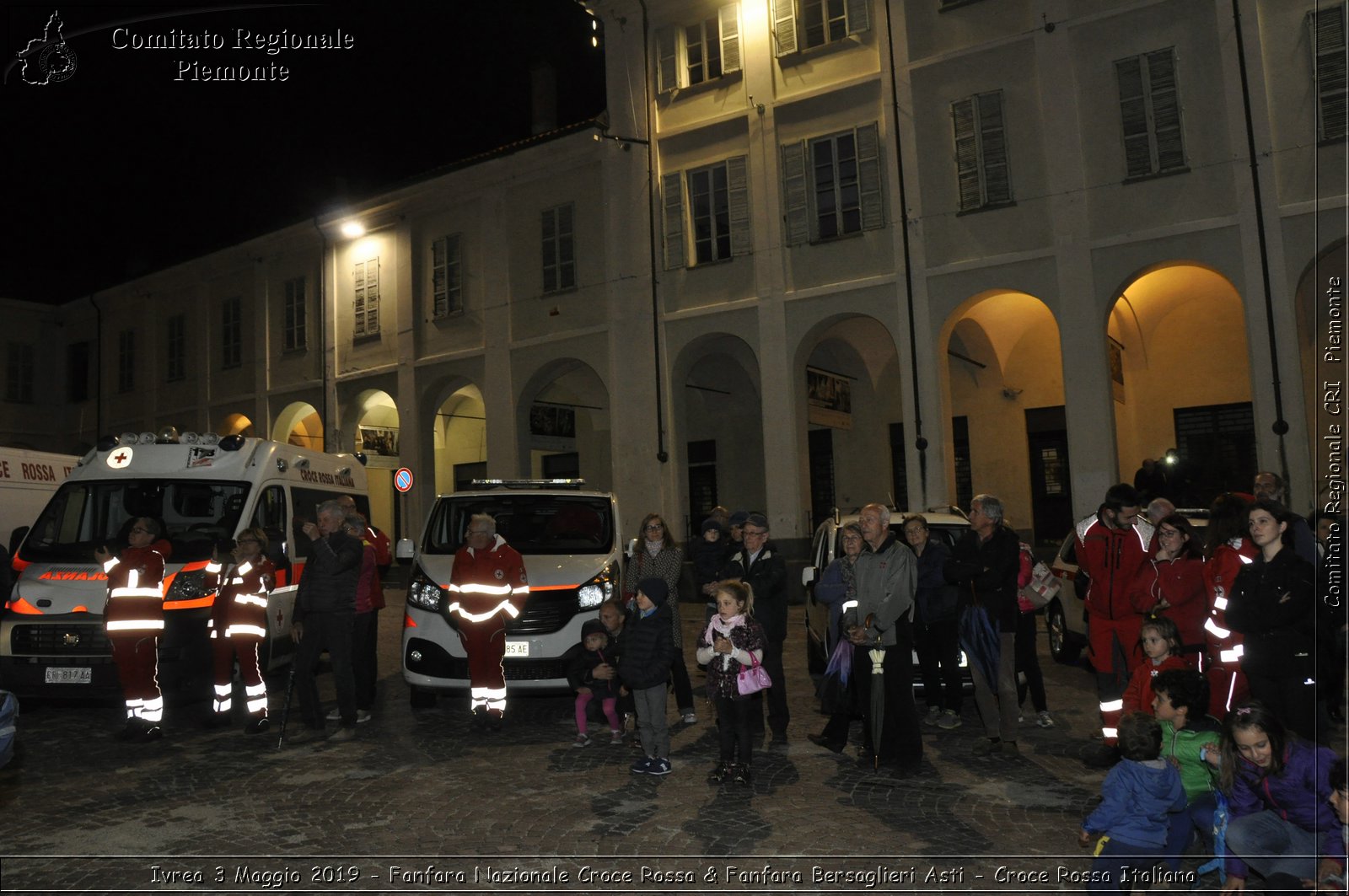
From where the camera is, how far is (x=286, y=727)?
27.1 ft

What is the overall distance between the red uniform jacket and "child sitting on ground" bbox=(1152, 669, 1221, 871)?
6.00 ft

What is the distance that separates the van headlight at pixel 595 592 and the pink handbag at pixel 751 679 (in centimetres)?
230

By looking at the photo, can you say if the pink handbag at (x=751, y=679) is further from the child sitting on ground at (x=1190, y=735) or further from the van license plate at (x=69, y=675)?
the van license plate at (x=69, y=675)

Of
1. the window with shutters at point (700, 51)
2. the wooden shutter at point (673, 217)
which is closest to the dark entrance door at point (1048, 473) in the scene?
the wooden shutter at point (673, 217)

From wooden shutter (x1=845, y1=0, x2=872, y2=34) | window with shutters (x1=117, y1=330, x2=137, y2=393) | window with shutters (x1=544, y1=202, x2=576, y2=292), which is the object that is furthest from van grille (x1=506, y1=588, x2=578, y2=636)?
window with shutters (x1=117, y1=330, x2=137, y2=393)

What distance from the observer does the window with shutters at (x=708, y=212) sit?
758 inches

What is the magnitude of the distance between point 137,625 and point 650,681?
4455 mm

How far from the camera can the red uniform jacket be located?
6.45 m

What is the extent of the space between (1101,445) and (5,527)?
623 inches

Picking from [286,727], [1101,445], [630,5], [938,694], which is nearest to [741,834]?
[938,694]

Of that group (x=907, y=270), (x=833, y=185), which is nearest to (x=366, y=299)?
(x=833, y=185)

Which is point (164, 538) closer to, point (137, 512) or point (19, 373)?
point (137, 512)

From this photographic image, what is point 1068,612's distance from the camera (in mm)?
10680

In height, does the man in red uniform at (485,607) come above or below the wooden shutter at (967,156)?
below
